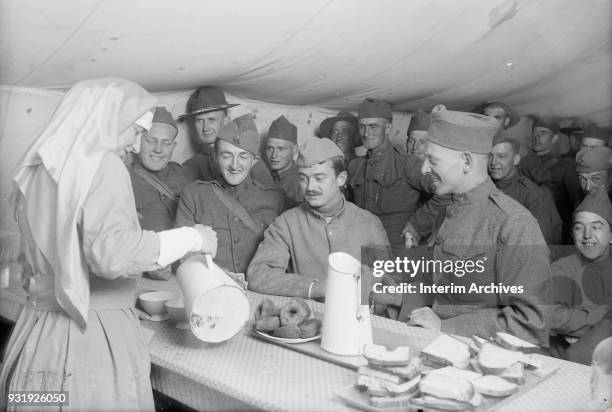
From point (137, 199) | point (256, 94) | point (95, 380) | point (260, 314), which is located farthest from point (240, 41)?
point (95, 380)

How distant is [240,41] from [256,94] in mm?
328

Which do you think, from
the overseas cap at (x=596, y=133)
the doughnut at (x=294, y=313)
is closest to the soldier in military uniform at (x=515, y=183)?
the overseas cap at (x=596, y=133)

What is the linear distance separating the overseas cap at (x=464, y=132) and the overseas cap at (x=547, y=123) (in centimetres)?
99

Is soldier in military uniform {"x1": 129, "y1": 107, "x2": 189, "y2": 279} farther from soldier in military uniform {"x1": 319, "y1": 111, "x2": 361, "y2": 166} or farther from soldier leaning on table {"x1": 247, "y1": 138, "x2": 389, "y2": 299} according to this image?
soldier in military uniform {"x1": 319, "y1": 111, "x2": 361, "y2": 166}

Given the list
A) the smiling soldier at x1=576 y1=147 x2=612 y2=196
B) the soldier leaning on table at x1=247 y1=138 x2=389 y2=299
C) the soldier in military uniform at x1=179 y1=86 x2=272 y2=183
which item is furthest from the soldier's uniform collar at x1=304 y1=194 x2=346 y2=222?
the smiling soldier at x1=576 y1=147 x2=612 y2=196

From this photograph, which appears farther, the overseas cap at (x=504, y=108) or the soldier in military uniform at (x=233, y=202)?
the overseas cap at (x=504, y=108)

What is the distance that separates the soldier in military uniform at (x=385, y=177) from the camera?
6.18ft

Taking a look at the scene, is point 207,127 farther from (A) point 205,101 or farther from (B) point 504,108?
(B) point 504,108

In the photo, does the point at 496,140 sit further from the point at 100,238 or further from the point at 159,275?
the point at 100,238

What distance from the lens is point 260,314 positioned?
100 cm

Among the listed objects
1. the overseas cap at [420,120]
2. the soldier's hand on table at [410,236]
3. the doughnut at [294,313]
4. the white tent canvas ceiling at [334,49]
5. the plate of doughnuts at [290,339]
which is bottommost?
the plate of doughnuts at [290,339]

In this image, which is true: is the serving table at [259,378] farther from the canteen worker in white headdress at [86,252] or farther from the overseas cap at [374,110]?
the overseas cap at [374,110]

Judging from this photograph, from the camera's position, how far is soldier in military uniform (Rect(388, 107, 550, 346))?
1031mm

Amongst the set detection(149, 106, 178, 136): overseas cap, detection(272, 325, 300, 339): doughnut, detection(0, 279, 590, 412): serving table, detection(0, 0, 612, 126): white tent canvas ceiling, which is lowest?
detection(0, 279, 590, 412): serving table
